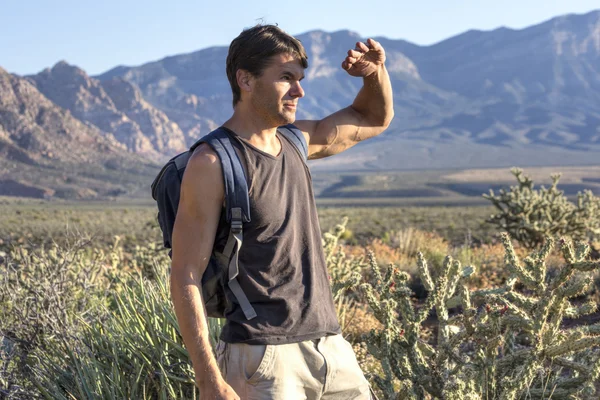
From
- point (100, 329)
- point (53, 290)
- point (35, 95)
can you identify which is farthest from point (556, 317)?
point (35, 95)

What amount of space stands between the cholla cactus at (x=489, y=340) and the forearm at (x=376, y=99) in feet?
2.29

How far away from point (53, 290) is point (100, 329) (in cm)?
42

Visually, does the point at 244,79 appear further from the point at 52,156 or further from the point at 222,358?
the point at 52,156

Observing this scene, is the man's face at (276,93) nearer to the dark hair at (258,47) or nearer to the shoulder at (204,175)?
the dark hair at (258,47)

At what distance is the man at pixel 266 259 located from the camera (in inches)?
102

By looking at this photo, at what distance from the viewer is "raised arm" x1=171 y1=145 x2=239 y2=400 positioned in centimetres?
256

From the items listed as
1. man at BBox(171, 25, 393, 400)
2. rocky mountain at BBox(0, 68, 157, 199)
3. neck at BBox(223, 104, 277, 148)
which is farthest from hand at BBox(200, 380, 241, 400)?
rocky mountain at BBox(0, 68, 157, 199)

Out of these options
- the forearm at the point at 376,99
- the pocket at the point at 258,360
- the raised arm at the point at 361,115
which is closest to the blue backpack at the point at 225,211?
the pocket at the point at 258,360

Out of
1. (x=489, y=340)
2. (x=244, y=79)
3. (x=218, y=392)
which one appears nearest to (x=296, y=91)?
(x=244, y=79)

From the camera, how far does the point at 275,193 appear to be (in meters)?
2.70

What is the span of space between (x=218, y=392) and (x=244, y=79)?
1099 mm

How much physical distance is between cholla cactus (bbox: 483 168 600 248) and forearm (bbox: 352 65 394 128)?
7659 mm

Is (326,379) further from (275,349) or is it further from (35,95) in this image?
(35,95)

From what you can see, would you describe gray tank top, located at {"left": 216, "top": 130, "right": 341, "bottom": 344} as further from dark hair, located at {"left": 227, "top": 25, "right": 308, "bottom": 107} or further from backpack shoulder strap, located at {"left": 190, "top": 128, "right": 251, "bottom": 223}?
dark hair, located at {"left": 227, "top": 25, "right": 308, "bottom": 107}
